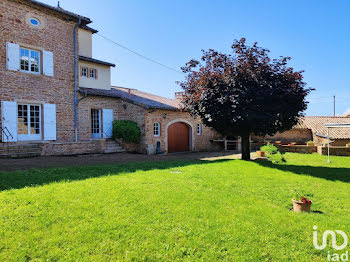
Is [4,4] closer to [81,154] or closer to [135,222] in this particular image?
[81,154]

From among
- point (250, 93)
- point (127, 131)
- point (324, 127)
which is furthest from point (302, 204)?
point (324, 127)

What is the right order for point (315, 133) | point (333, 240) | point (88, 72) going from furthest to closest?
point (315, 133) < point (88, 72) < point (333, 240)

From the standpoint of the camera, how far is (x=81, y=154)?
38.4 ft

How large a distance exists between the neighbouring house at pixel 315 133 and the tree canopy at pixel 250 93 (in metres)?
11.4

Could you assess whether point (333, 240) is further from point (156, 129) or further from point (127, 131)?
point (156, 129)

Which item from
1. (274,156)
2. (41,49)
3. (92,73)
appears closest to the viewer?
(274,156)

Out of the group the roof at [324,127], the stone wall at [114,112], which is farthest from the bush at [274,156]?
the roof at [324,127]

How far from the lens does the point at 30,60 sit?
11406mm

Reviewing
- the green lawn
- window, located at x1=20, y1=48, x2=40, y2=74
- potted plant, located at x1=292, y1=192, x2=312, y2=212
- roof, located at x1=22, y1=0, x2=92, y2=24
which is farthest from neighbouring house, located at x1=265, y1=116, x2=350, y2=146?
window, located at x1=20, y1=48, x2=40, y2=74

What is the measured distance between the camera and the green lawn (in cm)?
265

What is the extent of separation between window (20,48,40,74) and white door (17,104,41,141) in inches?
76.4

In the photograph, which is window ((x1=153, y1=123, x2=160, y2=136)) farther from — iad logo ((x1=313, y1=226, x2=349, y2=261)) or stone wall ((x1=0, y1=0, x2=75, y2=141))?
iad logo ((x1=313, y1=226, x2=349, y2=261))

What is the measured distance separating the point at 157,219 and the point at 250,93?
21.1 feet

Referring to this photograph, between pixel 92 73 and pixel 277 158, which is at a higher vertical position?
pixel 92 73
